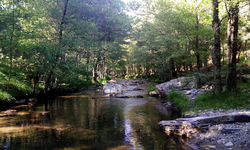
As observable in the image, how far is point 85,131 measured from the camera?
7973 mm

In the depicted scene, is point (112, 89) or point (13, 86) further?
point (112, 89)

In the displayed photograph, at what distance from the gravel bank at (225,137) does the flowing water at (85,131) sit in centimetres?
92

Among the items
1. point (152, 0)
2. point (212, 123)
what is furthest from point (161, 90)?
point (152, 0)

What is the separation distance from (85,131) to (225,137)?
545cm

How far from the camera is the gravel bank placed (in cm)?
532

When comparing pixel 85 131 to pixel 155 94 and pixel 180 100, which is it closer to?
pixel 180 100

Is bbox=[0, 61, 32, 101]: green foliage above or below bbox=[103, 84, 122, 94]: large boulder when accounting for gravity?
above

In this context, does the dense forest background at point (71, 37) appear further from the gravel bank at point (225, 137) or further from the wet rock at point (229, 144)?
the wet rock at point (229, 144)

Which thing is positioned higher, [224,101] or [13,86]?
[13,86]

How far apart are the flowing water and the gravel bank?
3.01 ft

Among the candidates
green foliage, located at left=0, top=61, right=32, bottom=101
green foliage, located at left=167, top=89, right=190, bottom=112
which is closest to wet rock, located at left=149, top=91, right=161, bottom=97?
green foliage, located at left=167, top=89, right=190, bottom=112

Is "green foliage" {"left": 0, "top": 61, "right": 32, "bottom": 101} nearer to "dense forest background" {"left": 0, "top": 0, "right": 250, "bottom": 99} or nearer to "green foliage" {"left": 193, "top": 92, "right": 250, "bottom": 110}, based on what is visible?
"dense forest background" {"left": 0, "top": 0, "right": 250, "bottom": 99}

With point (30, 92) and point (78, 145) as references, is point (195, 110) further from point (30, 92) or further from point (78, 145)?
point (30, 92)

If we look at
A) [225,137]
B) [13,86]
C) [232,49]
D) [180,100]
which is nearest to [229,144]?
[225,137]
